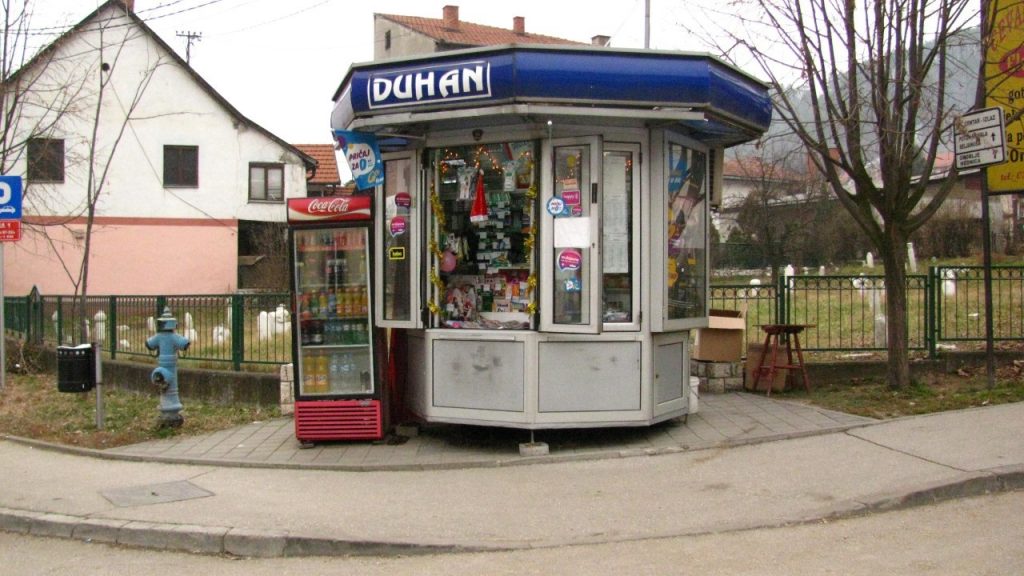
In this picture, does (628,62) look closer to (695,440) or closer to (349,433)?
(695,440)

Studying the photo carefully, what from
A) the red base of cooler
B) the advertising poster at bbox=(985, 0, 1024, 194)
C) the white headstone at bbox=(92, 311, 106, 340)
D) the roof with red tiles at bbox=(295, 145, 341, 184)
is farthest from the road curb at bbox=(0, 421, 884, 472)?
the roof with red tiles at bbox=(295, 145, 341, 184)

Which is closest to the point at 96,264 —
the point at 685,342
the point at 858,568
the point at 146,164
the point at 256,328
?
the point at 146,164

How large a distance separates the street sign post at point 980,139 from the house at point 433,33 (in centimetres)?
3196

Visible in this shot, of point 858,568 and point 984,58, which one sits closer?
point 858,568

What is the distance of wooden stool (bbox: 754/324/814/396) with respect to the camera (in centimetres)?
1014

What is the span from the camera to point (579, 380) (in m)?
8.25

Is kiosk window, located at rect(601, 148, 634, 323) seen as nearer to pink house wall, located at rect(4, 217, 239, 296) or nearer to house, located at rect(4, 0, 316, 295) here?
house, located at rect(4, 0, 316, 295)

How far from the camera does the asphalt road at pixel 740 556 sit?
525 cm

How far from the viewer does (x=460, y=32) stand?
1735 inches

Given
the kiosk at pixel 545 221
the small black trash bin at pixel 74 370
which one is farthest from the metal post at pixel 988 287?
the small black trash bin at pixel 74 370

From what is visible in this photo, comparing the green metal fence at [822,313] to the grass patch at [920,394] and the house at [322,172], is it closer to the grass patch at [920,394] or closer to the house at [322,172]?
the grass patch at [920,394]

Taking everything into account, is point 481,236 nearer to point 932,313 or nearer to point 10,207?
point 932,313

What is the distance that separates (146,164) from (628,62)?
27.6m

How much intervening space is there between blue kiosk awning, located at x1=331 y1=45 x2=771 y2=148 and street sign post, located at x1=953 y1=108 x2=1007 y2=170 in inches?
118
